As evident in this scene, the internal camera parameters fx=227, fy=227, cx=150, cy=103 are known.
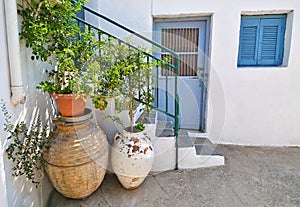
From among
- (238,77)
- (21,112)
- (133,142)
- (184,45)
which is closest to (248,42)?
(238,77)

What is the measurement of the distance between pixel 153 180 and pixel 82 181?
2.71ft

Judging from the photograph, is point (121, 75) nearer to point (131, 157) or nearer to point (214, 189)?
point (131, 157)

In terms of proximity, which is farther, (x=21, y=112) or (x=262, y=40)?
(x=262, y=40)

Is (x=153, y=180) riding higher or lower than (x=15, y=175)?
lower

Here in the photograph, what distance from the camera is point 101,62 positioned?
2109 mm

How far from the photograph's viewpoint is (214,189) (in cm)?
239

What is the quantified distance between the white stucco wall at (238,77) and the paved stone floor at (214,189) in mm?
626

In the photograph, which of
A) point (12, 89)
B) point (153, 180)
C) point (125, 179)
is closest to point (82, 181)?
point (125, 179)

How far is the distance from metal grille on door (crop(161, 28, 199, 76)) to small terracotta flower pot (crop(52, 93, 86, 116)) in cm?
182

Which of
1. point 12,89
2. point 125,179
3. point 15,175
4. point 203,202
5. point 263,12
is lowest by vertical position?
point 203,202

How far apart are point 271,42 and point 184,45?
126cm

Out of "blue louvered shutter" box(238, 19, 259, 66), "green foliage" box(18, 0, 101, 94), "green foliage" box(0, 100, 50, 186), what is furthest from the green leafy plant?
"blue louvered shutter" box(238, 19, 259, 66)

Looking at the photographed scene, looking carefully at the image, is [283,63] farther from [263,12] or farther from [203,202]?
[203,202]

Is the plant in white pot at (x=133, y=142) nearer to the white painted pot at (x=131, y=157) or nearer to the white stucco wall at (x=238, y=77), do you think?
the white painted pot at (x=131, y=157)
